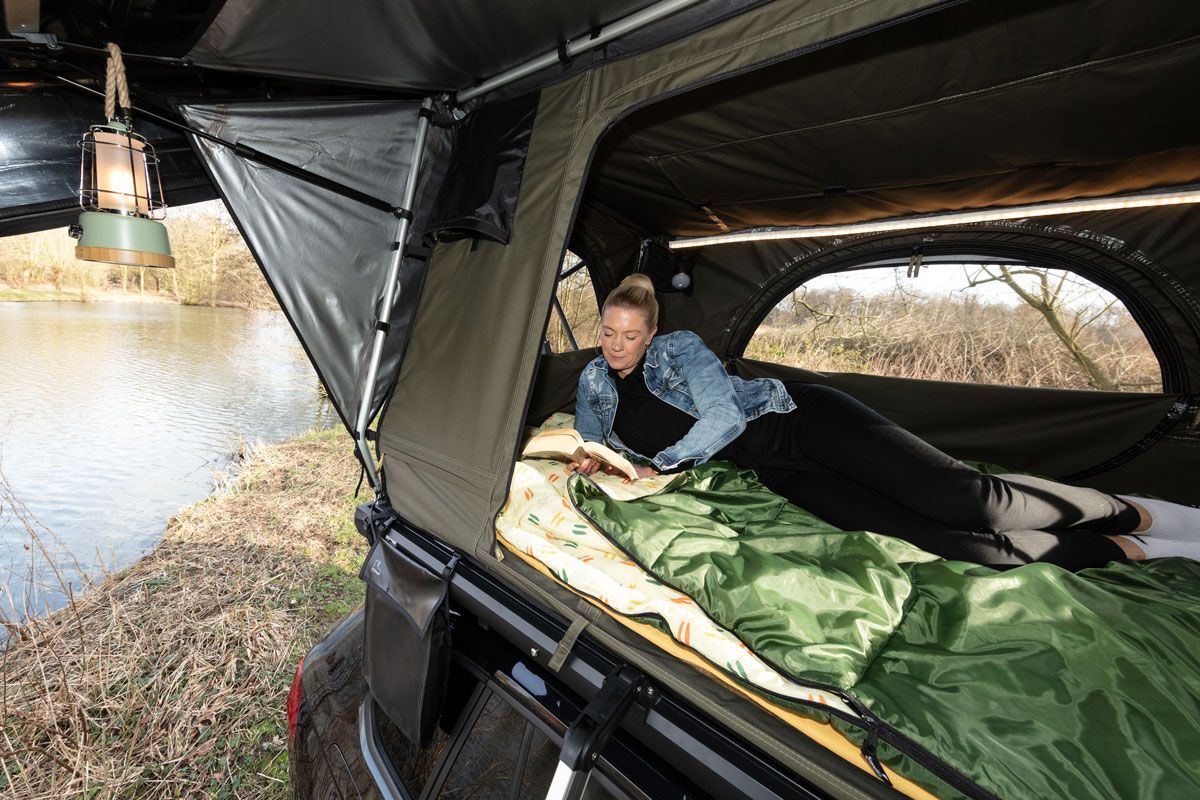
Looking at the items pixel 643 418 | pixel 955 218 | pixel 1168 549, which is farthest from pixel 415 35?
pixel 1168 549

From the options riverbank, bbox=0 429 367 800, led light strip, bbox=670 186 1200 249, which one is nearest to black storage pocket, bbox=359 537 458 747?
riverbank, bbox=0 429 367 800

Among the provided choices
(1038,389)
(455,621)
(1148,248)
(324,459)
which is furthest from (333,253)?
(324,459)

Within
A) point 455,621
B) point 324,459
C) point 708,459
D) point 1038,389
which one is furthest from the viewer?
point 324,459

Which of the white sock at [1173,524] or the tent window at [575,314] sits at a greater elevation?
the tent window at [575,314]

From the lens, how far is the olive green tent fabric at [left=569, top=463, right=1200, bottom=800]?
2.55 ft

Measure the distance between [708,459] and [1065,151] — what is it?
6.62 ft

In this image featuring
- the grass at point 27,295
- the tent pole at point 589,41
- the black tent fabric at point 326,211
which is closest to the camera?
the tent pole at point 589,41

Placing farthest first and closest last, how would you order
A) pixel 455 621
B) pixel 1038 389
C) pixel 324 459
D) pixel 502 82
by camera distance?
pixel 324 459, pixel 1038 389, pixel 502 82, pixel 455 621

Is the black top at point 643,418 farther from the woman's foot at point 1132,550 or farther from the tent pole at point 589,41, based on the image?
the woman's foot at point 1132,550

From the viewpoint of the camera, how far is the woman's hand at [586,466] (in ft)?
6.19

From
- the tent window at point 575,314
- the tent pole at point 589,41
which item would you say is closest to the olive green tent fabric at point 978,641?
the tent pole at point 589,41

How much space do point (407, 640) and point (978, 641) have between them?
4.69ft

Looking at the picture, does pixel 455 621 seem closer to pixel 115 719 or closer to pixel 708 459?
pixel 708 459

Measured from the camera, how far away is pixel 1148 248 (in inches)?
89.5
